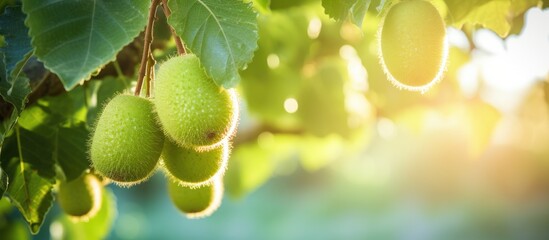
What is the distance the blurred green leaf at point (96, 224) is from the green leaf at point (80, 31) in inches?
47.6

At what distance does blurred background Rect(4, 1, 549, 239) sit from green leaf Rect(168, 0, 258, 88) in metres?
1.30

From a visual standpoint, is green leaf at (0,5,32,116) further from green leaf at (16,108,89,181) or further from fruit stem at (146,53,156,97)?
green leaf at (16,108,89,181)

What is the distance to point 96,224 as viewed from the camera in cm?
239

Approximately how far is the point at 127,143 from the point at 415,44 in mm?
473

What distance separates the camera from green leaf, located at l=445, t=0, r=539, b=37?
1380 millimetres

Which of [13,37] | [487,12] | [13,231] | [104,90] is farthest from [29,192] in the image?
[13,231]

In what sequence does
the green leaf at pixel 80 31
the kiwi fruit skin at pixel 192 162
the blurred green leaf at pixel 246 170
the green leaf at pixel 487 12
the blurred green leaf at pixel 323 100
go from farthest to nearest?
the blurred green leaf at pixel 246 170 → the blurred green leaf at pixel 323 100 → the green leaf at pixel 487 12 → the kiwi fruit skin at pixel 192 162 → the green leaf at pixel 80 31

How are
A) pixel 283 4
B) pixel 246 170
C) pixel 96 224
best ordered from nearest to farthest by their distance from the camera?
pixel 283 4
pixel 96 224
pixel 246 170

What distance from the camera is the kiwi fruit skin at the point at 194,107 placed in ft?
3.85

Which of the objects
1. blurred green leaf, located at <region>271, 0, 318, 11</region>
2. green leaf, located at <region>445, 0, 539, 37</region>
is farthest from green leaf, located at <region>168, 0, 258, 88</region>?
blurred green leaf, located at <region>271, 0, 318, 11</region>

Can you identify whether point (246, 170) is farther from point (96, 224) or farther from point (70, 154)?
point (70, 154)

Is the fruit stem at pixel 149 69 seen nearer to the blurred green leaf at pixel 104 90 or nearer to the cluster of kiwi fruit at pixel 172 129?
the cluster of kiwi fruit at pixel 172 129

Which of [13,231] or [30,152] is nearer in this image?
[30,152]

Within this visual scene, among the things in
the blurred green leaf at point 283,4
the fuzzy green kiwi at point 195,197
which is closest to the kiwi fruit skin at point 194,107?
the fuzzy green kiwi at point 195,197
